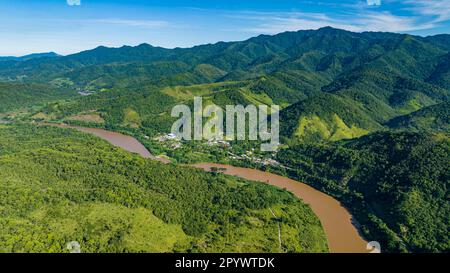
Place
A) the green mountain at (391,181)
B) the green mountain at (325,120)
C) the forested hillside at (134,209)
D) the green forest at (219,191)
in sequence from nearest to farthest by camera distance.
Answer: the forested hillside at (134,209) → the green forest at (219,191) → the green mountain at (391,181) → the green mountain at (325,120)

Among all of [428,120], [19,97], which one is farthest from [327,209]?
[19,97]

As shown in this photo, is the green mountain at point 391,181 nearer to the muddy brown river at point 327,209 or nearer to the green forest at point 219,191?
the green forest at point 219,191

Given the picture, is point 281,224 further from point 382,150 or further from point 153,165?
point 382,150

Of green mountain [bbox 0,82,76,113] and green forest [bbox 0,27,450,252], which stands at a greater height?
green mountain [bbox 0,82,76,113]

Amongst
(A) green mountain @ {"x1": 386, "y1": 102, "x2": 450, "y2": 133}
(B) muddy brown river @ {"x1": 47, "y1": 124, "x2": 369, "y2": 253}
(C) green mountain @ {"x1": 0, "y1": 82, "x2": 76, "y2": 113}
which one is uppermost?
(C) green mountain @ {"x1": 0, "y1": 82, "x2": 76, "y2": 113}

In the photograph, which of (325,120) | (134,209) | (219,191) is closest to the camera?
(134,209)

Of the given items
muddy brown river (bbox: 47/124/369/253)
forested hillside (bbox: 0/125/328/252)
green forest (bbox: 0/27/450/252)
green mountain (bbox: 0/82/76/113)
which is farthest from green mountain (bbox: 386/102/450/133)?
green mountain (bbox: 0/82/76/113)

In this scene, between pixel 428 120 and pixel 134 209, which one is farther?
pixel 428 120

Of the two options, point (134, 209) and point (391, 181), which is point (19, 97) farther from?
point (391, 181)

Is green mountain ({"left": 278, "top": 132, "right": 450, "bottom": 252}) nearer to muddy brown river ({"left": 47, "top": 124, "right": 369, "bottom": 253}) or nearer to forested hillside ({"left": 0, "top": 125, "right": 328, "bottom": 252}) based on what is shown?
muddy brown river ({"left": 47, "top": 124, "right": 369, "bottom": 253})

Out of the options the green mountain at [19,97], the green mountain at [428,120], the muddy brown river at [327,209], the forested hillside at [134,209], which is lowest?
the muddy brown river at [327,209]

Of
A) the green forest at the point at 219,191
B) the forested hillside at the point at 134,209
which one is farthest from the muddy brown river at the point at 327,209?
the forested hillside at the point at 134,209

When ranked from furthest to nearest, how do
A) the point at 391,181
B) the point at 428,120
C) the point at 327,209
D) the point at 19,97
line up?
1. the point at 19,97
2. the point at 428,120
3. the point at 391,181
4. the point at 327,209
